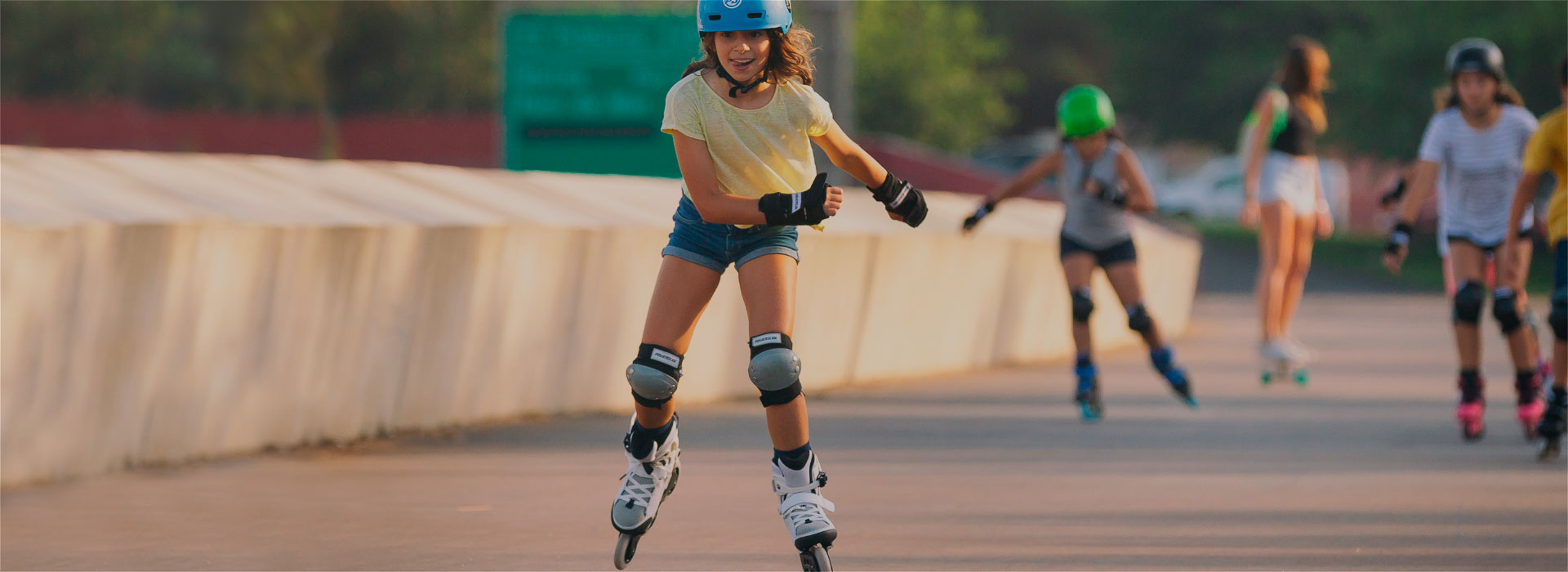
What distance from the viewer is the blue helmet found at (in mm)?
5645

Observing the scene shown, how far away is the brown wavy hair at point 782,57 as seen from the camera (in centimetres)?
571

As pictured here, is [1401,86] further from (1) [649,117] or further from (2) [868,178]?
(2) [868,178]

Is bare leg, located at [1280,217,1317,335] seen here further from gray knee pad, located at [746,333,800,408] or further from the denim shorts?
gray knee pad, located at [746,333,800,408]

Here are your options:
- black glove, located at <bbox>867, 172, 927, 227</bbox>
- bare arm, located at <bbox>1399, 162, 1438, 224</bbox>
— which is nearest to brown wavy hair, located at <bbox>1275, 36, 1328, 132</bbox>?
bare arm, located at <bbox>1399, 162, 1438, 224</bbox>

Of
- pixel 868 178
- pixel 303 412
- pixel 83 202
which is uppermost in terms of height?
pixel 868 178

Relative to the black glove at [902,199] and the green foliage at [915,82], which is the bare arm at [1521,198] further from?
the green foliage at [915,82]

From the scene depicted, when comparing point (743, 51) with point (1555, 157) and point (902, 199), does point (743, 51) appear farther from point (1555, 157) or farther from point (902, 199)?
point (1555, 157)

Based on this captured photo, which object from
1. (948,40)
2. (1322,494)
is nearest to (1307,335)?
(1322,494)

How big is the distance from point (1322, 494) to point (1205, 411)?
131 inches

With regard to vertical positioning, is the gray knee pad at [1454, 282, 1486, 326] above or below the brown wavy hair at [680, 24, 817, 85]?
below

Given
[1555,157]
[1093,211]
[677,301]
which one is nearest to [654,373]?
[677,301]

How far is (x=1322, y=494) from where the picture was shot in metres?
7.71

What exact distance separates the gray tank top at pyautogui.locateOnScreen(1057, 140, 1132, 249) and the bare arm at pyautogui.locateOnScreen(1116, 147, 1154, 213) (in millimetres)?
34

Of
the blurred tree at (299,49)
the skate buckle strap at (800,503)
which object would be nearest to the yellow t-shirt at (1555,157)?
the skate buckle strap at (800,503)
